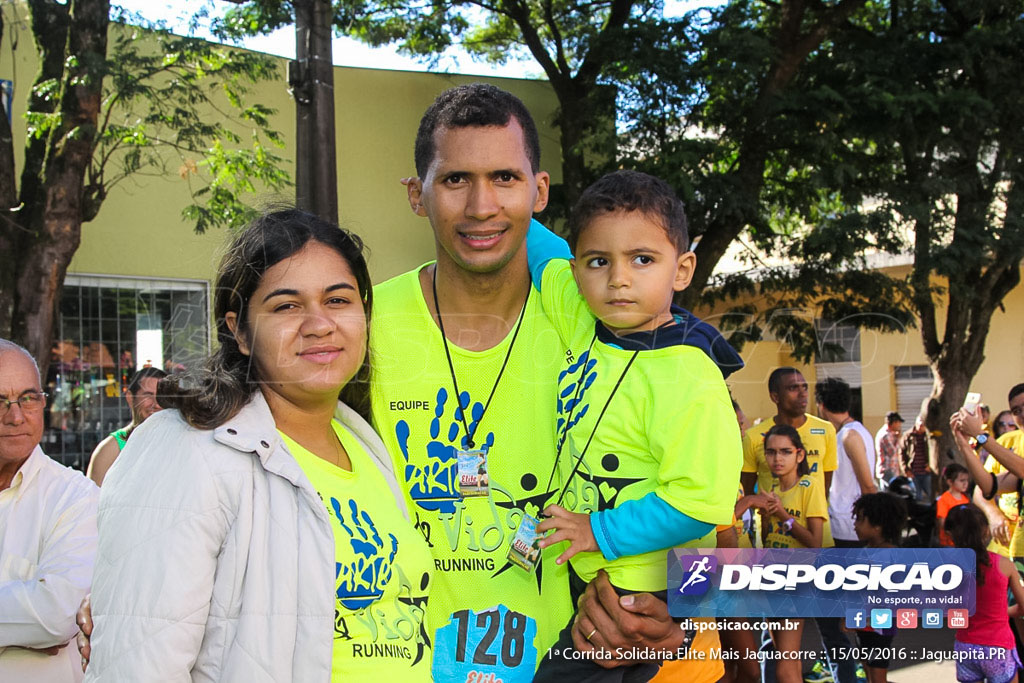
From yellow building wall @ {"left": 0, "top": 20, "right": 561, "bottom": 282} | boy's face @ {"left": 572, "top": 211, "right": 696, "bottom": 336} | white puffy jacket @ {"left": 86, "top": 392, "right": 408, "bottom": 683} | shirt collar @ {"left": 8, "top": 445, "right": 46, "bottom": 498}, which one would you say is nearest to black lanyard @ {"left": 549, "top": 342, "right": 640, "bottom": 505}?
boy's face @ {"left": 572, "top": 211, "right": 696, "bottom": 336}

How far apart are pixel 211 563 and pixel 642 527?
3.94ft

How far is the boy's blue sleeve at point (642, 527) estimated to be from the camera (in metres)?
2.52

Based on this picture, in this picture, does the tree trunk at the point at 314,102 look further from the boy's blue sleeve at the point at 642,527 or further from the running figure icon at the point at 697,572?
the boy's blue sleeve at the point at 642,527

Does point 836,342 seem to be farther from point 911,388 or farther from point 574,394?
point 574,394

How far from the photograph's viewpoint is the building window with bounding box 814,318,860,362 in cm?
973

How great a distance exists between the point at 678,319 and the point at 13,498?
8.47ft

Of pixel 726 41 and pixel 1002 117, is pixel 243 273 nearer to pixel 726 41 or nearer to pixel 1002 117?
pixel 726 41

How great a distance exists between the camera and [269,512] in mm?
1922

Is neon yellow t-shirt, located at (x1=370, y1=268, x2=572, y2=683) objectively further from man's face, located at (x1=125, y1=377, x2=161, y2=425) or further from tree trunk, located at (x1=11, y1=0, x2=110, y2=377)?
tree trunk, located at (x1=11, y1=0, x2=110, y2=377)

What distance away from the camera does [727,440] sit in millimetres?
2551

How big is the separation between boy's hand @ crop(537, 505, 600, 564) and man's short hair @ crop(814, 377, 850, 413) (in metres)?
6.14

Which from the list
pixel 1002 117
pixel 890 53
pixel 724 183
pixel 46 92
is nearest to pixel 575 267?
pixel 46 92

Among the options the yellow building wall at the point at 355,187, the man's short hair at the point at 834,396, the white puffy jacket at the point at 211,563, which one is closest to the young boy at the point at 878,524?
the man's short hair at the point at 834,396

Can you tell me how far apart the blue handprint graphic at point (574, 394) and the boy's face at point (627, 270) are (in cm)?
15
